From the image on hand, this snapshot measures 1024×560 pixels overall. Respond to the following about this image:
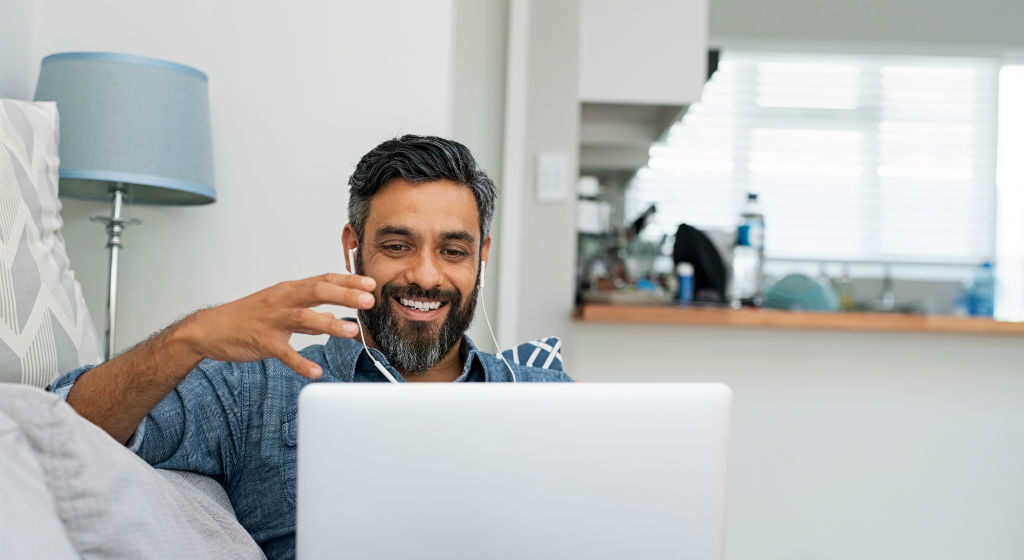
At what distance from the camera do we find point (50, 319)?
1.20 metres

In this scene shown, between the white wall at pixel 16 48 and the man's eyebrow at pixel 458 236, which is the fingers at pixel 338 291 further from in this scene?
the white wall at pixel 16 48

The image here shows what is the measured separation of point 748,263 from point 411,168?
5.19 ft

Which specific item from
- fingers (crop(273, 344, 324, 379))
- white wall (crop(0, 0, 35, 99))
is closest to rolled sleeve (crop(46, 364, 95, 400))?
fingers (crop(273, 344, 324, 379))

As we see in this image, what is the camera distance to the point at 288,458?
3.93 feet

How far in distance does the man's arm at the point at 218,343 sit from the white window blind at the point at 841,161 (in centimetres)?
361

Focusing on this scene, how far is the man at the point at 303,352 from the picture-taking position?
3.05 feet

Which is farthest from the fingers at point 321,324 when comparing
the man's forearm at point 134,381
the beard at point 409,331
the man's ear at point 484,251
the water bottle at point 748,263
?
the water bottle at point 748,263

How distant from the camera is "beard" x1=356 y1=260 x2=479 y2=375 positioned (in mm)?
1341

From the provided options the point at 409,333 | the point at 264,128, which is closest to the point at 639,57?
the point at 264,128

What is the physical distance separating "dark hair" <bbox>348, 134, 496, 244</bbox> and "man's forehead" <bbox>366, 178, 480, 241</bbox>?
1 centimetres

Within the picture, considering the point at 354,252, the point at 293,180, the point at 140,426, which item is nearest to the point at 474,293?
the point at 354,252

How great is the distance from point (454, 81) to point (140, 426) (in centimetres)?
123

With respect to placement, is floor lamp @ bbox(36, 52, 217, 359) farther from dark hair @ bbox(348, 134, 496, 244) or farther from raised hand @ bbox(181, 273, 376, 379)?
raised hand @ bbox(181, 273, 376, 379)

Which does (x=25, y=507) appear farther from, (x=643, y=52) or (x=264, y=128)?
(x=643, y=52)
